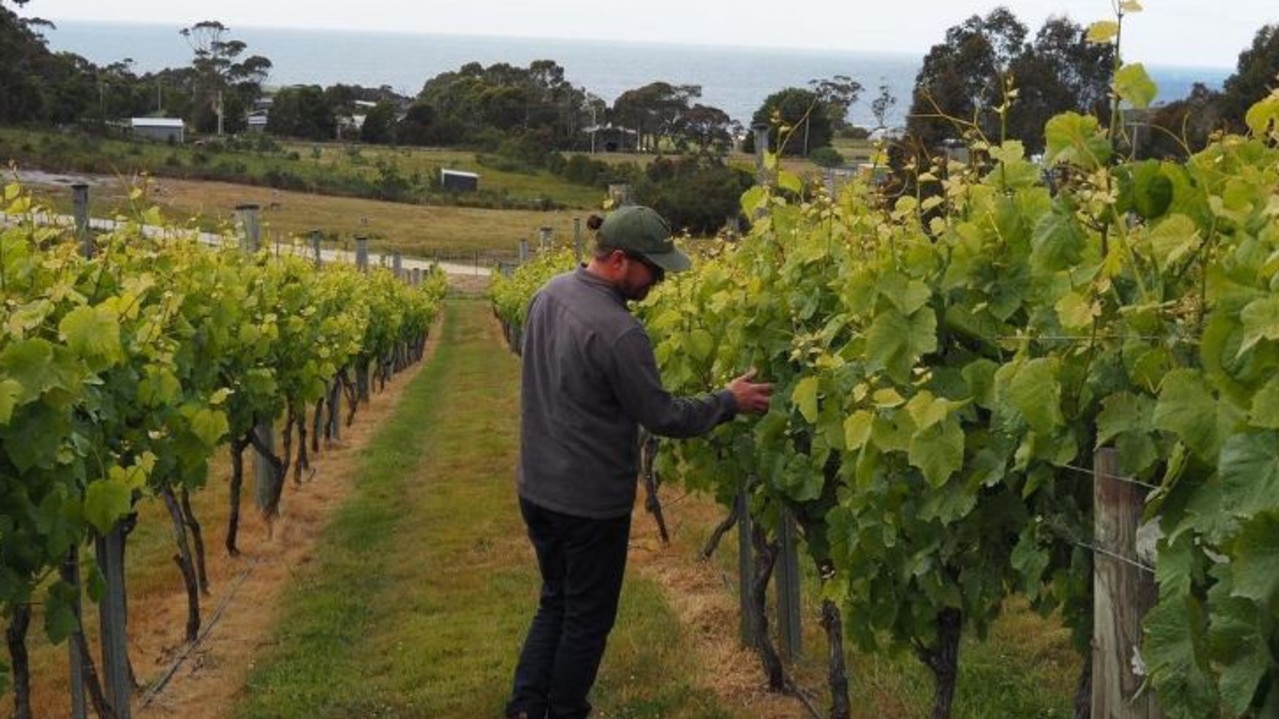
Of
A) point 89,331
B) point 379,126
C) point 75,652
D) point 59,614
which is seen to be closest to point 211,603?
point 75,652

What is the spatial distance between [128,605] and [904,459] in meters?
5.69

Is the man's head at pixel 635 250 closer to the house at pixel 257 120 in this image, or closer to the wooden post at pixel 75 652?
the wooden post at pixel 75 652

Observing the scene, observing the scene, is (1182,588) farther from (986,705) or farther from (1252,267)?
(986,705)

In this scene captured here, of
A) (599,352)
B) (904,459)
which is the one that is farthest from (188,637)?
(904,459)

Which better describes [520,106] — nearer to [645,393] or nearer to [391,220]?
[391,220]

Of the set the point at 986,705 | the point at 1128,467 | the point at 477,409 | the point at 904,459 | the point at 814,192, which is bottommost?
the point at 477,409

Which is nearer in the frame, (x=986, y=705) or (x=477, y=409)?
(x=986, y=705)

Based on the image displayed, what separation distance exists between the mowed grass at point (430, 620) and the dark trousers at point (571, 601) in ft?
2.88

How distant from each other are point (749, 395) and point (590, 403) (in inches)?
21.5

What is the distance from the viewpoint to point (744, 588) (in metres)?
6.74

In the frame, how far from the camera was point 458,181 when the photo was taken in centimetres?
8156

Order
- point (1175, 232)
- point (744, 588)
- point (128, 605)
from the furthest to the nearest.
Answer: point (128, 605), point (744, 588), point (1175, 232)

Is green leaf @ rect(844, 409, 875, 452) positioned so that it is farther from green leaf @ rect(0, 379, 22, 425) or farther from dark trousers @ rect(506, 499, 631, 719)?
green leaf @ rect(0, 379, 22, 425)

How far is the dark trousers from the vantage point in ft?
15.5
